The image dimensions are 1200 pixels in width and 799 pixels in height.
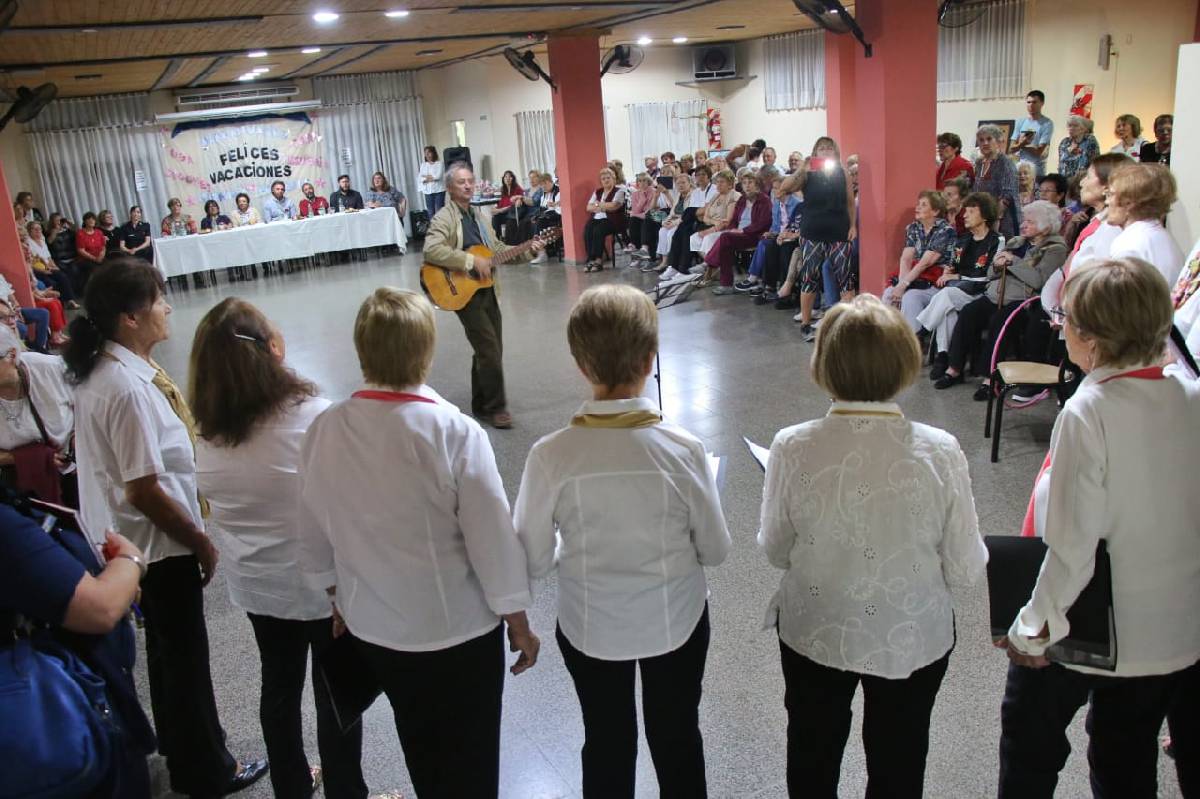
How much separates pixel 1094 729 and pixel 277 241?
1211cm

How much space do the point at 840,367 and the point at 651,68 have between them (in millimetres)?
15032

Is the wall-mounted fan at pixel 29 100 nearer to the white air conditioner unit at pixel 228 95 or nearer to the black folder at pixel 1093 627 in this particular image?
the white air conditioner unit at pixel 228 95

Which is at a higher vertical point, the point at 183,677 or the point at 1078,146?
the point at 1078,146

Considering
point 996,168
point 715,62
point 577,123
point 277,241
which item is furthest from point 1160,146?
point 277,241

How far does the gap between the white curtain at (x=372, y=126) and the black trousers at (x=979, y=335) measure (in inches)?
489

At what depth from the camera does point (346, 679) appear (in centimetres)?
195

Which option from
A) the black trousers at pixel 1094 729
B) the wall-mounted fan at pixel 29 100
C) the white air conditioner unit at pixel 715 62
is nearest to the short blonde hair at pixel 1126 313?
the black trousers at pixel 1094 729

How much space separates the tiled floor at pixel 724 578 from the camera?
2.36 meters

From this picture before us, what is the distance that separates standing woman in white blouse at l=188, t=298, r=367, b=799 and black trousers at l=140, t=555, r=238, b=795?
20cm

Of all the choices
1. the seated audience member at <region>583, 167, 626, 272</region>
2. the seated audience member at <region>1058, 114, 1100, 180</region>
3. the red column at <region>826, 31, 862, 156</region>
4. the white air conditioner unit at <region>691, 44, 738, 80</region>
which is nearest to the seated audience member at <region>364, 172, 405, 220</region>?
the seated audience member at <region>583, 167, 626, 272</region>

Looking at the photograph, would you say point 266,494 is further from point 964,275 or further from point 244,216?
point 244,216

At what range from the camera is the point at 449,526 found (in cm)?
172

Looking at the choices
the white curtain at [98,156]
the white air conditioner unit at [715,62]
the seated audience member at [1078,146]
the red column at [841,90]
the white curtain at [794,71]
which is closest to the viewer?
the seated audience member at [1078,146]

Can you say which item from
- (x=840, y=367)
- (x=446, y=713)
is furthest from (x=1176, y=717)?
(x=446, y=713)
